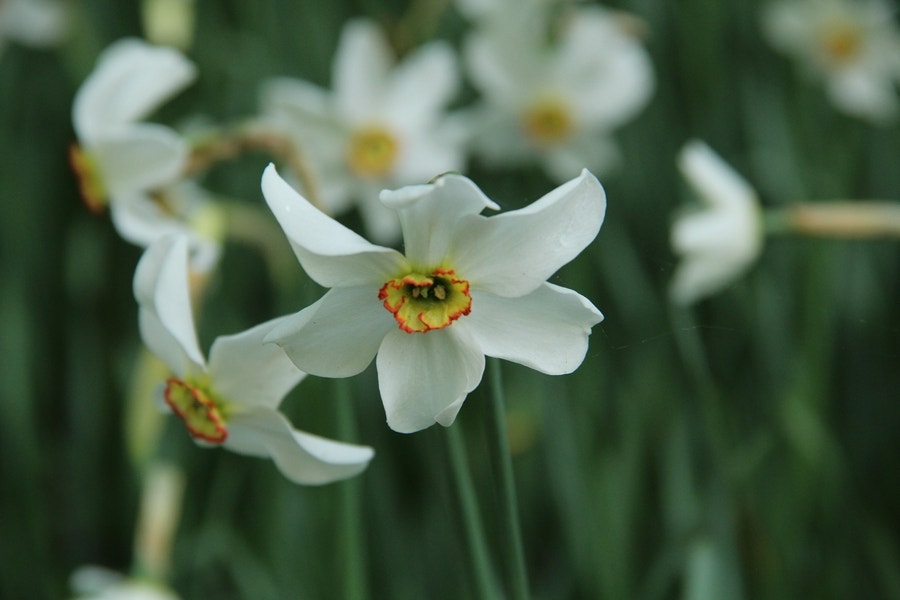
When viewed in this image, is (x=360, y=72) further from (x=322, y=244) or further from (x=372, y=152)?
(x=322, y=244)

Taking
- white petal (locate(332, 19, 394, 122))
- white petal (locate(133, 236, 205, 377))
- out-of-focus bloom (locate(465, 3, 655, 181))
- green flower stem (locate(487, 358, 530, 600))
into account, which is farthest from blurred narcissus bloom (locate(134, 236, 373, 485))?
out-of-focus bloom (locate(465, 3, 655, 181))

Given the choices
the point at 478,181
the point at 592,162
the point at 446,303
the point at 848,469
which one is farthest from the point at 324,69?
the point at 446,303

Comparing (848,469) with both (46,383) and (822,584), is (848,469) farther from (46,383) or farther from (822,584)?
(46,383)

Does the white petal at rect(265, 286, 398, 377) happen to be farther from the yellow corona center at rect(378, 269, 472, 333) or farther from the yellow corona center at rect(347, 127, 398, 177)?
the yellow corona center at rect(347, 127, 398, 177)

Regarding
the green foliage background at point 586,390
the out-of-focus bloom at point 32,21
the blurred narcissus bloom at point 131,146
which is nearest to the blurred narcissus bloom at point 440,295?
the blurred narcissus bloom at point 131,146

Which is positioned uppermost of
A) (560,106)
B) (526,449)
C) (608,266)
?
(560,106)

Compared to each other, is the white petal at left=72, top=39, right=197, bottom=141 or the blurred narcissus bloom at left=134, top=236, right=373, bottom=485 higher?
the white petal at left=72, top=39, right=197, bottom=141

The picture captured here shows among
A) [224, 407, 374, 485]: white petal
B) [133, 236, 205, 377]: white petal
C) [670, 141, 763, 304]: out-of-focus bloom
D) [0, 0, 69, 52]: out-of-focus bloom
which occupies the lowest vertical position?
[670, 141, 763, 304]: out-of-focus bloom
